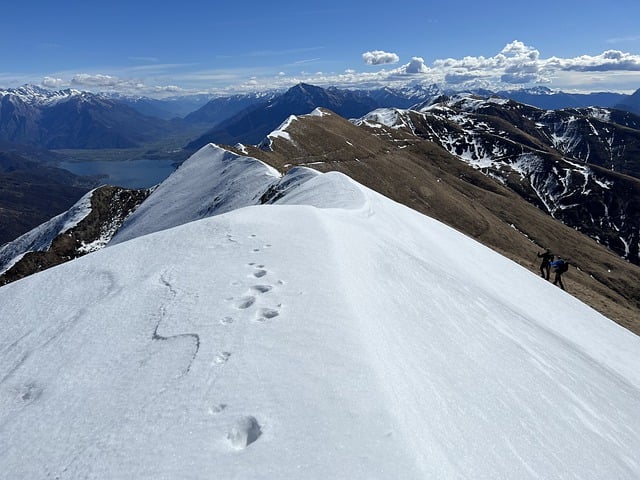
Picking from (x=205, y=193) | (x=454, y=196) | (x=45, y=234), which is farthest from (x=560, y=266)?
(x=45, y=234)

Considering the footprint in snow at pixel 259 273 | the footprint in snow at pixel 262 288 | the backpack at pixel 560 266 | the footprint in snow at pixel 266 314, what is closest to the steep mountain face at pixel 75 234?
the footprint in snow at pixel 259 273

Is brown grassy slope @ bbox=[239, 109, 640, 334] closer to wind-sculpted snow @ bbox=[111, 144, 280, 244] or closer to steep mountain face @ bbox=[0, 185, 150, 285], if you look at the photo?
wind-sculpted snow @ bbox=[111, 144, 280, 244]

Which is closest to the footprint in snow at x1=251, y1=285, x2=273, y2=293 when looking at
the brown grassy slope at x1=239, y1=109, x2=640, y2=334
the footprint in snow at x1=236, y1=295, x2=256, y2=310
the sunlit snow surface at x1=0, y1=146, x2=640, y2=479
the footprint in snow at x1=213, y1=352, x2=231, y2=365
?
the sunlit snow surface at x1=0, y1=146, x2=640, y2=479

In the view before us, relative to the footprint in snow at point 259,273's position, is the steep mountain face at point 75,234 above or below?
below

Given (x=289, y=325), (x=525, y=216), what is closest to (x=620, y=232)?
(x=525, y=216)

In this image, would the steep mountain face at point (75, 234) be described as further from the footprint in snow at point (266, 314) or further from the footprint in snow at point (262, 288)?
the footprint in snow at point (266, 314)

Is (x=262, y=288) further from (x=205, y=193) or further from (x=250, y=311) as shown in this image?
(x=205, y=193)
